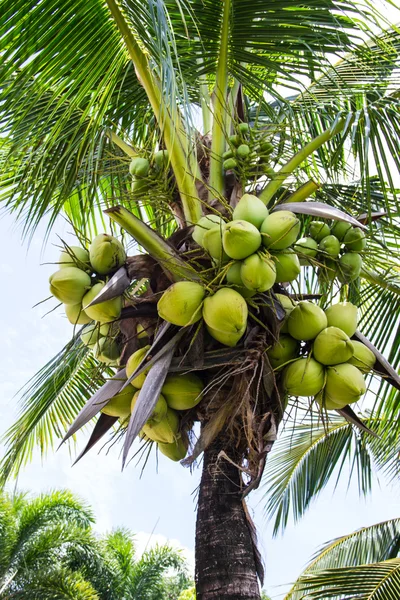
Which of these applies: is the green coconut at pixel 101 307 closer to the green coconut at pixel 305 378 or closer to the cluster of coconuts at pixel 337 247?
the green coconut at pixel 305 378

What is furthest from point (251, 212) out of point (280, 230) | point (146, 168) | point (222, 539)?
point (222, 539)

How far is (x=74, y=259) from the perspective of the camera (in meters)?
2.03

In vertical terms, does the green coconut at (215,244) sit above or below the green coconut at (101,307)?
above

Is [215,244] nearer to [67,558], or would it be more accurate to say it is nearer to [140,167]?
[140,167]

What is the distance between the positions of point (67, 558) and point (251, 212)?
10110mm

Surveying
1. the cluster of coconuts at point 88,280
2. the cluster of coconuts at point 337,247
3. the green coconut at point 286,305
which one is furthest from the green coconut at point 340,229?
the cluster of coconuts at point 88,280

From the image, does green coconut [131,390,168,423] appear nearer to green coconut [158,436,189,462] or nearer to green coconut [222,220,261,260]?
green coconut [158,436,189,462]

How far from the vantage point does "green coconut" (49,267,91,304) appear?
1.94m

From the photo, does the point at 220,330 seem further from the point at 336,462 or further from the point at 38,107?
the point at 336,462

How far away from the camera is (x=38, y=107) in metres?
3.06

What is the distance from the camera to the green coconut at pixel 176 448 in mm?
2031

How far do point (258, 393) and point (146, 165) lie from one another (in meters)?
0.99

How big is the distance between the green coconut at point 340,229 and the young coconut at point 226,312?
2.22 ft

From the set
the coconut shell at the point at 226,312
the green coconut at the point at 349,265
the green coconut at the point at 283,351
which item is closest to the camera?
the coconut shell at the point at 226,312
